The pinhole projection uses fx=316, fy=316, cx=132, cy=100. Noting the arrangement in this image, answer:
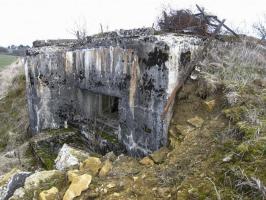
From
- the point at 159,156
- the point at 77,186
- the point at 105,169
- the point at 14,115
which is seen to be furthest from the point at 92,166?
the point at 14,115

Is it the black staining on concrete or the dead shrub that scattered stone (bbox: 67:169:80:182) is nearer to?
the black staining on concrete

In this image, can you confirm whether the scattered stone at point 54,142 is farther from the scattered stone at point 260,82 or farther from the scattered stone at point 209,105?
the scattered stone at point 260,82

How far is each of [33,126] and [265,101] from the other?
4.20 metres

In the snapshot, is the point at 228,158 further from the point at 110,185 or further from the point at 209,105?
the point at 209,105

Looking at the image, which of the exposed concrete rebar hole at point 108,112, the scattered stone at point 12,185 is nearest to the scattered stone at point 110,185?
the scattered stone at point 12,185

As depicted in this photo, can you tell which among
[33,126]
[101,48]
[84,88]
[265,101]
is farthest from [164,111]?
[33,126]

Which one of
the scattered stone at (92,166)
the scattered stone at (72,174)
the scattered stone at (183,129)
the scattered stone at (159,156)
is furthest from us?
the scattered stone at (183,129)

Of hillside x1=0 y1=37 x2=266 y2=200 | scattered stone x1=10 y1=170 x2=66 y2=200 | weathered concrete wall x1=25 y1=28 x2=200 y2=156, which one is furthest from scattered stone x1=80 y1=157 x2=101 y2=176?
weathered concrete wall x1=25 y1=28 x2=200 y2=156

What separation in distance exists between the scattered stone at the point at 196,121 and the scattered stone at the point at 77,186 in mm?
1345

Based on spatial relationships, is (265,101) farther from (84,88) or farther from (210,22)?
(84,88)

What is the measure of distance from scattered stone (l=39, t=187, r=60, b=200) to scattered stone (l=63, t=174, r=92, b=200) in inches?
5.5

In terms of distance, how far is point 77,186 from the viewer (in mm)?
2678

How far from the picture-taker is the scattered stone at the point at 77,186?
8.59 feet

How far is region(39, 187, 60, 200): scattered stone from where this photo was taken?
2.71m
